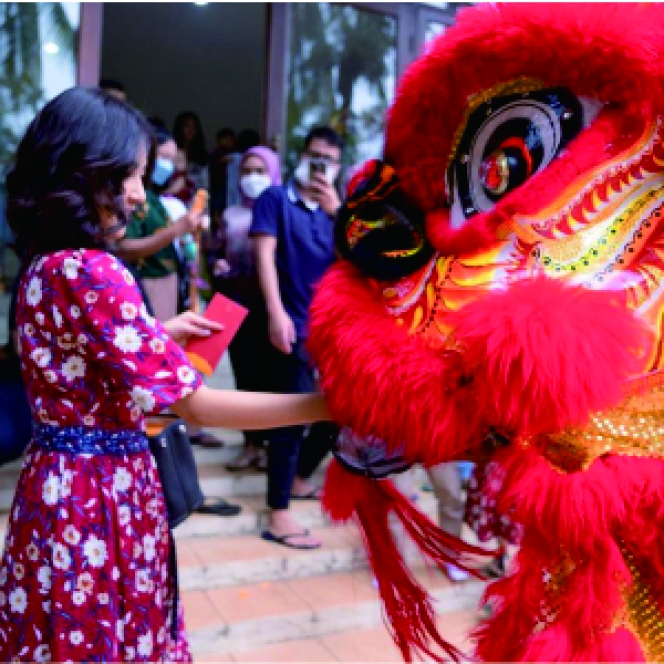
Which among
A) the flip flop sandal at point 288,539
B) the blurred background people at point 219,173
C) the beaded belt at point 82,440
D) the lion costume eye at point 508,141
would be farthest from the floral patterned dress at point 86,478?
the blurred background people at point 219,173

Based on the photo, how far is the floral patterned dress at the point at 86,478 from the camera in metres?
1.06

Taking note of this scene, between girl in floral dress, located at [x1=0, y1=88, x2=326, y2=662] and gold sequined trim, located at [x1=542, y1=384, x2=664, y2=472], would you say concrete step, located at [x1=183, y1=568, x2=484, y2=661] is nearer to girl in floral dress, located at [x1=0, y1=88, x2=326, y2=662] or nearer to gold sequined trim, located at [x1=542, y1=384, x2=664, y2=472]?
girl in floral dress, located at [x1=0, y1=88, x2=326, y2=662]

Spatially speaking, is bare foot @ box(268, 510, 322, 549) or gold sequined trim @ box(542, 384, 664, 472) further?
bare foot @ box(268, 510, 322, 549)

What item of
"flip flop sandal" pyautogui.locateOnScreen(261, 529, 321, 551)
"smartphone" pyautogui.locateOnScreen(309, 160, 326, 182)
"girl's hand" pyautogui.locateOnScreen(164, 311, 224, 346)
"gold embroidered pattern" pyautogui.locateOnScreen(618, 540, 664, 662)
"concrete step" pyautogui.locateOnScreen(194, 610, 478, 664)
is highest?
"smartphone" pyautogui.locateOnScreen(309, 160, 326, 182)

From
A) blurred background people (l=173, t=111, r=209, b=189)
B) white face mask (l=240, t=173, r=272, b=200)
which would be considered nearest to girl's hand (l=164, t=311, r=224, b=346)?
white face mask (l=240, t=173, r=272, b=200)

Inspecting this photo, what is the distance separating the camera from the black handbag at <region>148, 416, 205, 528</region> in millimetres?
1271

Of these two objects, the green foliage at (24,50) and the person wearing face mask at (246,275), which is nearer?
the person wearing face mask at (246,275)

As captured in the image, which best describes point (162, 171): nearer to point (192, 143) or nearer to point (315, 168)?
Result: point (315, 168)

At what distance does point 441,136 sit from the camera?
1.03 m

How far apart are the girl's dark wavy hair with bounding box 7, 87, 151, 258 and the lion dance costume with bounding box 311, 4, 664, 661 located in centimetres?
42

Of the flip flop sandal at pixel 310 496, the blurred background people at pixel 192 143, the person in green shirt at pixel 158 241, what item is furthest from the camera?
the blurred background people at pixel 192 143

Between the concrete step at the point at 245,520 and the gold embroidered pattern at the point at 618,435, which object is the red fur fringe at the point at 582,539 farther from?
the concrete step at the point at 245,520

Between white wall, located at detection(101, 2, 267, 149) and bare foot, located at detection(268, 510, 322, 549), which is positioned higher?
white wall, located at detection(101, 2, 267, 149)

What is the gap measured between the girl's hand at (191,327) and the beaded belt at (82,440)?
0.19 meters
